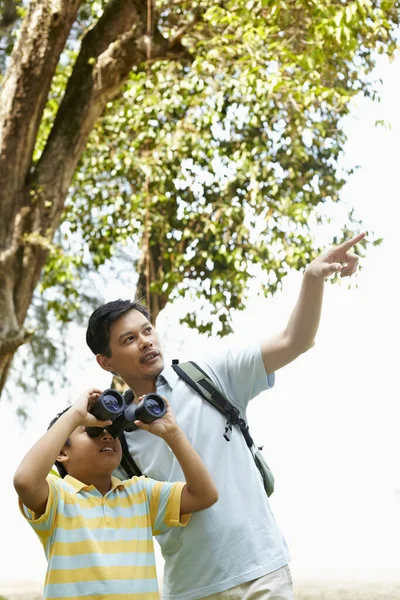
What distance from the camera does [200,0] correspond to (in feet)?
21.3

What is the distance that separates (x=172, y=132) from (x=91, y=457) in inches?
218

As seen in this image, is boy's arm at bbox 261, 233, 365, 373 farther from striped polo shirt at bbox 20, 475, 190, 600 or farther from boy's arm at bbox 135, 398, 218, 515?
striped polo shirt at bbox 20, 475, 190, 600

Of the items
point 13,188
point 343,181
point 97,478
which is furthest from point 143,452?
point 343,181

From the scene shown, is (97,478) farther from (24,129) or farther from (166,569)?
(24,129)

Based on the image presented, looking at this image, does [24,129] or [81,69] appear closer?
[24,129]

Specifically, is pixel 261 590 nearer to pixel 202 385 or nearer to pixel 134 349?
pixel 202 385

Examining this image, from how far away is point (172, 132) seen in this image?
7215 mm

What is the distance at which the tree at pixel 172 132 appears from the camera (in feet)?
18.1

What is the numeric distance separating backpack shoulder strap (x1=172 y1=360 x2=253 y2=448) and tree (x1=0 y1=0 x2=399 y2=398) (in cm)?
329

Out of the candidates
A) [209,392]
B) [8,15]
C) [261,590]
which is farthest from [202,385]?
[8,15]

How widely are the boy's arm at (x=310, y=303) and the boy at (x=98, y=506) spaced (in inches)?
12.4

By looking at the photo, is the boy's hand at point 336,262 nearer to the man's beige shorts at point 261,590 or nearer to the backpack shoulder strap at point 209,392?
the backpack shoulder strap at point 209,392

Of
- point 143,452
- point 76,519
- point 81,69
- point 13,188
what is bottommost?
point 76,519

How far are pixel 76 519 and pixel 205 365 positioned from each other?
0.49m
